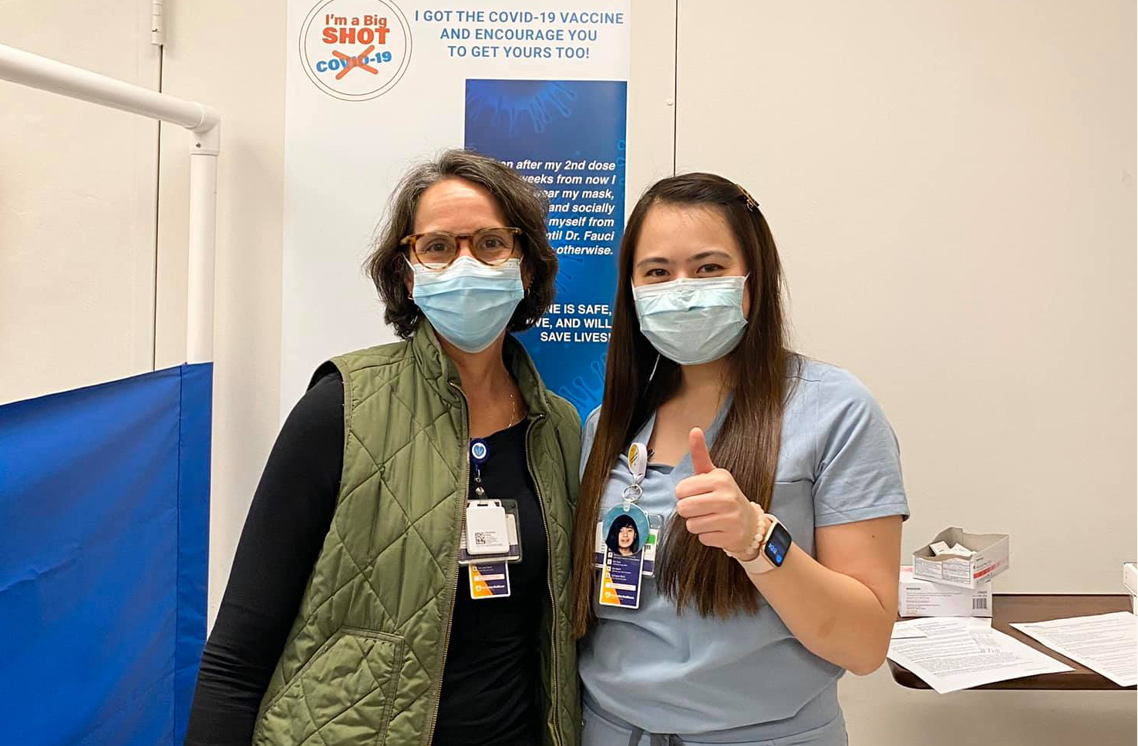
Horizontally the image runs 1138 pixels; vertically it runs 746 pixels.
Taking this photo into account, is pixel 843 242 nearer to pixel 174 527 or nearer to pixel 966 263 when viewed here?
pixel 966 263

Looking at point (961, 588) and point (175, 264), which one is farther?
point (175, 264)

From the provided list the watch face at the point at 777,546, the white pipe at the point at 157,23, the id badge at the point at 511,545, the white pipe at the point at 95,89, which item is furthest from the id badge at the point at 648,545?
the white pipe at the point at 157,23

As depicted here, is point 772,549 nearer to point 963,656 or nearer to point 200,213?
point 963,656

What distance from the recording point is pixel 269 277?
2275mm

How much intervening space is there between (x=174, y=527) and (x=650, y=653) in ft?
3.84

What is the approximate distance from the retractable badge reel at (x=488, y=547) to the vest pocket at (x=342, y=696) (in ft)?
0.49

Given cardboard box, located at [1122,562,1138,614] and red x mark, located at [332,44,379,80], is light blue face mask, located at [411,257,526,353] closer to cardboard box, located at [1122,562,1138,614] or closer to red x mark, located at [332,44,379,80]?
red x mark, located at [332,44,379,80]

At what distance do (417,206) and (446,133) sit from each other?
0.70 m

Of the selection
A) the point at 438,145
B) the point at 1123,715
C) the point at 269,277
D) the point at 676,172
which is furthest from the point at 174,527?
the point at 1123,715

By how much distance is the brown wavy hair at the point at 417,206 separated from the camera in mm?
1601

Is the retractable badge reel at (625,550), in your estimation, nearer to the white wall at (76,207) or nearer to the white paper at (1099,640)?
the white paper at (1099,640)

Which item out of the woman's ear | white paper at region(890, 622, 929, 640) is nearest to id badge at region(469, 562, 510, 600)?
the woman's ear

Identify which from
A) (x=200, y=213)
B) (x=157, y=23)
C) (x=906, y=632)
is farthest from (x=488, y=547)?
(x=157, y=23)

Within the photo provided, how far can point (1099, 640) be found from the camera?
1.93 m
